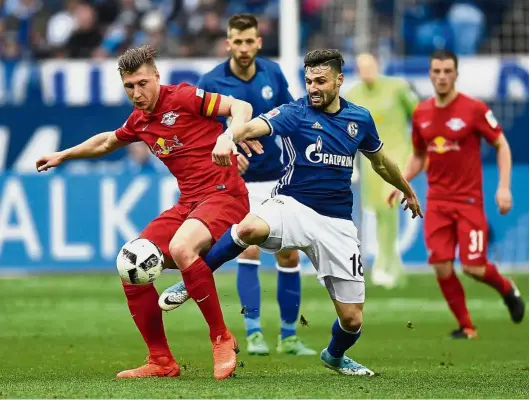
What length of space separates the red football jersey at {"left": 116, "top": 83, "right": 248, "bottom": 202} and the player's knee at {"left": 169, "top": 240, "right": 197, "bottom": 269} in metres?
0.58

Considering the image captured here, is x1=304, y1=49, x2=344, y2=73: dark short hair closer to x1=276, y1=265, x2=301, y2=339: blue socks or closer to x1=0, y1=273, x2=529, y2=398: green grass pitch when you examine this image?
x1=0, y1=273, x2=529, y2=398: green grass pitch

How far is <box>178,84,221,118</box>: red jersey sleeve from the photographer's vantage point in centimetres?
828

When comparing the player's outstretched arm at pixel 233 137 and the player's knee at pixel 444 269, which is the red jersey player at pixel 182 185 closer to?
the player's outstretched arm at pixel 233 137

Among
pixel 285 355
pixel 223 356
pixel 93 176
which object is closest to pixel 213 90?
pixel 285 355

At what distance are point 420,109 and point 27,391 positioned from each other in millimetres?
5350

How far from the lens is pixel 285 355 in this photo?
9805mm

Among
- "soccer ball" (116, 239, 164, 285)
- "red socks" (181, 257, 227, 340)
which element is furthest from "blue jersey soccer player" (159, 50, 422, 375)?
"soccer ball" (116, 239, 164, 285)

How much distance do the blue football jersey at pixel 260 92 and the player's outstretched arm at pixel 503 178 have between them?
1.80 m

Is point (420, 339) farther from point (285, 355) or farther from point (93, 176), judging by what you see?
point (93, 176)

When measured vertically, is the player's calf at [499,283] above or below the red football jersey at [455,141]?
below

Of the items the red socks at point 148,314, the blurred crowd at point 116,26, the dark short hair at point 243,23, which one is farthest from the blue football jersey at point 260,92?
the blurred crowd at point 116,26

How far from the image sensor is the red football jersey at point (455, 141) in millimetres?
11297

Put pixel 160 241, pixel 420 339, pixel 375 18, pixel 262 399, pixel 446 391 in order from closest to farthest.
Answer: pixel 262 399 < pixel 446 391 < pixel 160 241 < pixel 420 339 < pixel 375 18

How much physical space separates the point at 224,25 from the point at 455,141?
1002cm
